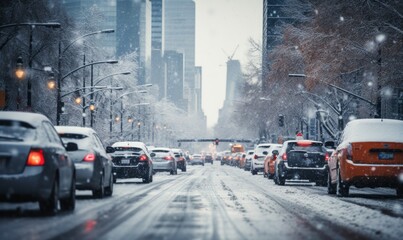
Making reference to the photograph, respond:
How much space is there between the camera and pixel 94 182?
18828 millimetres

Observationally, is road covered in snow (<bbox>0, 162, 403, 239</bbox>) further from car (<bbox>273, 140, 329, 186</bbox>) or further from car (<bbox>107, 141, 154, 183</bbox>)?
car (<bbox>107, 141, 154, 183</bbox>)

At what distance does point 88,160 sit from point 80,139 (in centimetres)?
80

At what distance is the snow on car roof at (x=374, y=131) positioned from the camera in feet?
68.6

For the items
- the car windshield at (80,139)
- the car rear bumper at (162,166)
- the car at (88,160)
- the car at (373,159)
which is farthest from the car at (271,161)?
the car windshield at (80,139)

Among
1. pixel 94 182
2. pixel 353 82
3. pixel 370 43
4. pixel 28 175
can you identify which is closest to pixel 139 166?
pixel 94 182

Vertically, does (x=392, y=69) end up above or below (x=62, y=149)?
above

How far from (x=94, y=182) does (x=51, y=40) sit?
32444mm

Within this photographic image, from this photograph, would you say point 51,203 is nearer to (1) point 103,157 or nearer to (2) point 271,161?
(1) point 103,157

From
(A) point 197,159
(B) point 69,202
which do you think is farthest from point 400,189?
(A) point 197,159

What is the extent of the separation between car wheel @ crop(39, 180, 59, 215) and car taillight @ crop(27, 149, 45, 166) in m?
0.59

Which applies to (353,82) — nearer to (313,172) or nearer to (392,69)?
(392,69)

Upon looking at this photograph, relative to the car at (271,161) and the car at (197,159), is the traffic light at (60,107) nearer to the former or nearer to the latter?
the car at (271,161)

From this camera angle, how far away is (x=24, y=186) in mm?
13062

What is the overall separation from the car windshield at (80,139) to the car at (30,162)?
15.2ft
